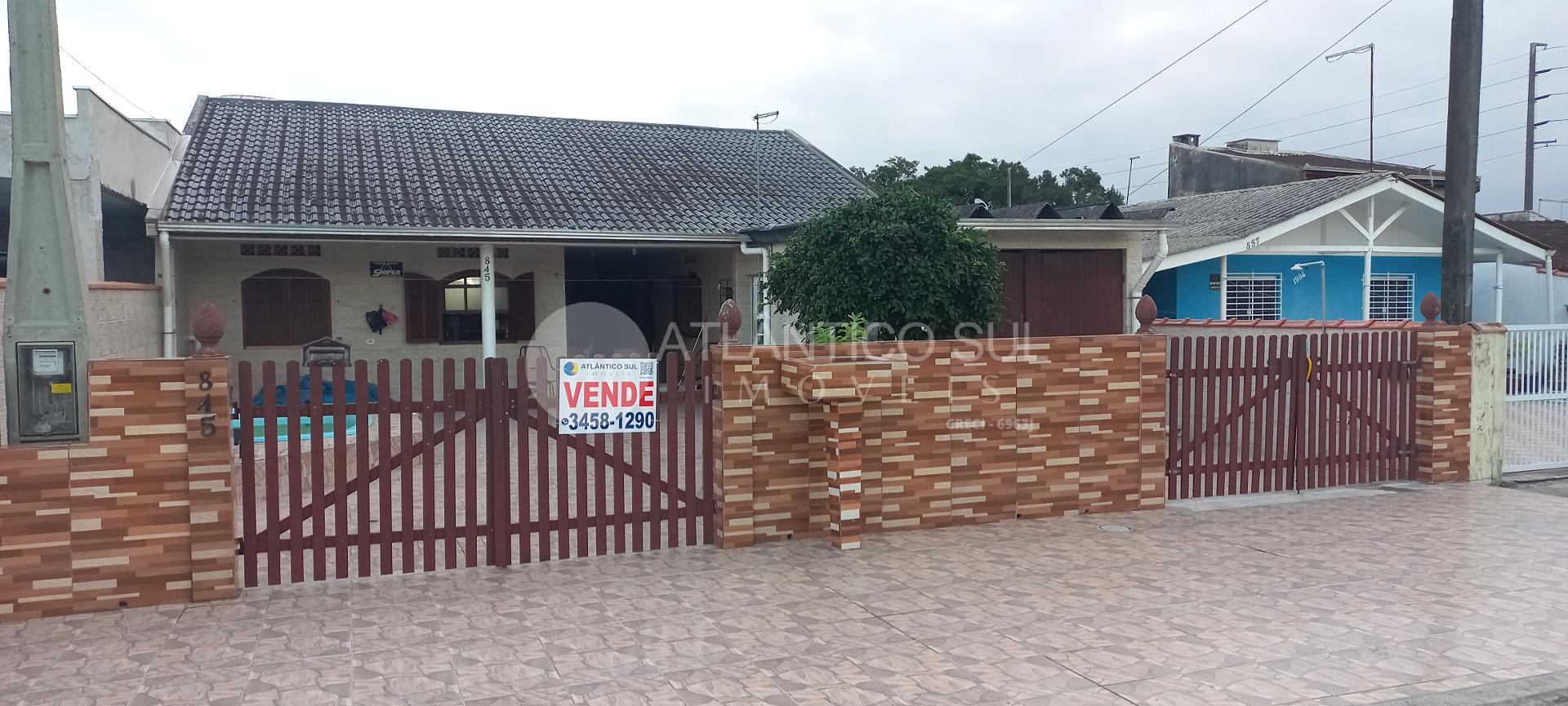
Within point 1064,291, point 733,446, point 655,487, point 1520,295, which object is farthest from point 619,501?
point 1520,295

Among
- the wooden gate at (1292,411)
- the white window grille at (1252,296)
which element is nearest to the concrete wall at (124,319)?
the wooden gate at (1292,411)

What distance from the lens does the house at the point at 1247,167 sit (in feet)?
99.3

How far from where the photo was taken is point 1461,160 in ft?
32.5

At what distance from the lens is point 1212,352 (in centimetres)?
852

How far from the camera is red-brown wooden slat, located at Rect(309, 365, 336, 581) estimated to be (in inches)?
221

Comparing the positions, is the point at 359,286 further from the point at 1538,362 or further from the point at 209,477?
the point at 1538,362

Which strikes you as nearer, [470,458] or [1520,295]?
[470,458]

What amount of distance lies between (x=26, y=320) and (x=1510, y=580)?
27.9ft

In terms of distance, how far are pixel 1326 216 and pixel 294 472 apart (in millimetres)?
19888

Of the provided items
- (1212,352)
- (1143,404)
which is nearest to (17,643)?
(1143,404)

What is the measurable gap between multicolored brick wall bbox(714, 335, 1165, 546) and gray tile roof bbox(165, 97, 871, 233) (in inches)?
347

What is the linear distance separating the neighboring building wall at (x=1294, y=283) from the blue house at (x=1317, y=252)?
0.02 meters

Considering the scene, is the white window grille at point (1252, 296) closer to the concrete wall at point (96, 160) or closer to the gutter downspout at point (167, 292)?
the gutter downspout at point (167, 292)

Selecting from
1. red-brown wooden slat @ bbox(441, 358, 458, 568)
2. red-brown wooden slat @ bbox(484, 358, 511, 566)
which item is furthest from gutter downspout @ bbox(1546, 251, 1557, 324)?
red-brown wooden slat @ bbox(441, 358, 458, 568)
